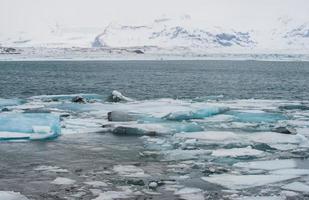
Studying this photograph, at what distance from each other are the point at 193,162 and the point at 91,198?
3.76 metres

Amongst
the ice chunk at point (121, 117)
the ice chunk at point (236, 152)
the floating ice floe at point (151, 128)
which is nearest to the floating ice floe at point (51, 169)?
the ice chunk at point (236, 152)

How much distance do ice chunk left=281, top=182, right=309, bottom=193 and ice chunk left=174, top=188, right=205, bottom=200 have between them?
185 centimetres

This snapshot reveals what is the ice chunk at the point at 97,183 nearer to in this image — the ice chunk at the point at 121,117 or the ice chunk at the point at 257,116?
the ice chunk at the point at 121,117

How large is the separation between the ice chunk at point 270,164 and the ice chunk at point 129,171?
2432 mm

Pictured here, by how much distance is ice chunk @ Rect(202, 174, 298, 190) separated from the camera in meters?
10.9

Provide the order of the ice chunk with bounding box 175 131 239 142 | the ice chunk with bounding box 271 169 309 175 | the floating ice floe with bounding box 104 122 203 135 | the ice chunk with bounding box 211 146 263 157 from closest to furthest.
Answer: the ice chunk with bounding box 271 169 309 175 < the ice chunk with bounding box 211 146 263 157 < the ice chunk with bounding box 175 131 239 142 < the floating ice floe with bounding box 104 122 203 135

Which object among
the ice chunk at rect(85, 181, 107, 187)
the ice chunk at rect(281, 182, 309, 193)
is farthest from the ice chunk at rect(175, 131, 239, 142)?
the ice chunk at rect(85, 181, 107, 187)

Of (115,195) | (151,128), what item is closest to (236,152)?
(151,128)

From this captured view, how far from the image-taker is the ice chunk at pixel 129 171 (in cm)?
1166

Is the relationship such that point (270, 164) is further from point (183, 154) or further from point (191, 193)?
point (191, 193)

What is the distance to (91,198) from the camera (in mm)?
9867

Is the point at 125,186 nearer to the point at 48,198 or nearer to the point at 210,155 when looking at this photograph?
the point at 48,198

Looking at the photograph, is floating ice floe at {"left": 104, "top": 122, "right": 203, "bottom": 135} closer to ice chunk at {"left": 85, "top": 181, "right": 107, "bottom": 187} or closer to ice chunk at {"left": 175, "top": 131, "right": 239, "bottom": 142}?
ice chunk at {"left": 175, "top": 131, "right": 239, "bottom": 142}

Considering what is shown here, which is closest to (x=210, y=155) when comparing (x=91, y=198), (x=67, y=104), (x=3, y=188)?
(x=91, y=198)
